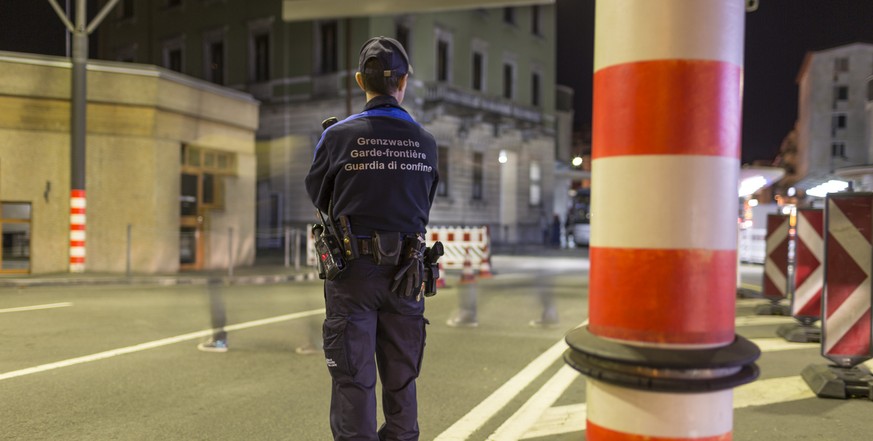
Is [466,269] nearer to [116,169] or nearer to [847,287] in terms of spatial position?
[847,287]

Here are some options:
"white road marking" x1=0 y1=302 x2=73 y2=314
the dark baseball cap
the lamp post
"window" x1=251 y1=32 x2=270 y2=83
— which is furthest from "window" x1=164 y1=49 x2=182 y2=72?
the dark baseball cap

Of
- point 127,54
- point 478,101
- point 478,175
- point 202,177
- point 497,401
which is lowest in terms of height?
point 497,401

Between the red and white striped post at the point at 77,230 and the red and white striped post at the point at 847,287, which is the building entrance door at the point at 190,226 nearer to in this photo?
the red and white striped post at the point at 77,230

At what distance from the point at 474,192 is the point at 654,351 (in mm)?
32845

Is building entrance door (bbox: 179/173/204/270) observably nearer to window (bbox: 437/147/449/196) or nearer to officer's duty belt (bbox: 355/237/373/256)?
officer's duty belt (bbox: 355/237/373/256)

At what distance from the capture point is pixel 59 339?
7082mm

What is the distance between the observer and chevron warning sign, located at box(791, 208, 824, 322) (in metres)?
7.05

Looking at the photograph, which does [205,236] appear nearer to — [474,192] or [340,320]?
[340,320]

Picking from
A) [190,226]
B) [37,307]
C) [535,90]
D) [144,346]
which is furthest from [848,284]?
[535,90]

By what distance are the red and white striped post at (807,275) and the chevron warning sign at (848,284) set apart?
6.40 ft

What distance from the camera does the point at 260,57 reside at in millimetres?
30562

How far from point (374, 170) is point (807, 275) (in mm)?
6305

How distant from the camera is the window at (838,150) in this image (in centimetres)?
7006

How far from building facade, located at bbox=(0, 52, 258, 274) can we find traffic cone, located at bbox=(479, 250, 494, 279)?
18.5 ft
